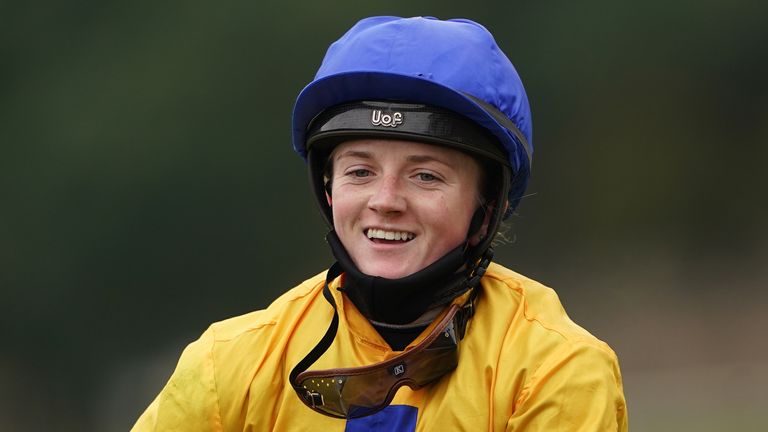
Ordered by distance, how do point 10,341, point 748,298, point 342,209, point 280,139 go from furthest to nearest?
point 748,298
point 280,139
point 10,341
point 342,209

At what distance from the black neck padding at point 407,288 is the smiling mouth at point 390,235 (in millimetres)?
81

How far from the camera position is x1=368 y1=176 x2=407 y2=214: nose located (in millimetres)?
2633

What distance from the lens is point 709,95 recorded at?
7.11 meters

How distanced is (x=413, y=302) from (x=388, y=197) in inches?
9.7

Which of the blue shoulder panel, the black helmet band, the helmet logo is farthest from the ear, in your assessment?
the blue shoulder panel

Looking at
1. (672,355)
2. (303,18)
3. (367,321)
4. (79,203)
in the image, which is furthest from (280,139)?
(367,321)

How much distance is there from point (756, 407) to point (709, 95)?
1914mm

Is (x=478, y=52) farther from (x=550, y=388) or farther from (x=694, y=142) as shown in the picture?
(x=694, y=142)

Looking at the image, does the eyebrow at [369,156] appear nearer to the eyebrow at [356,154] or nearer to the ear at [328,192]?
the eyebrow at [356,154]

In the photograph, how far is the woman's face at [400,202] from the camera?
8.72ft

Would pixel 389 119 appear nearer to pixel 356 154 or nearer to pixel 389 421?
pixel 356 154

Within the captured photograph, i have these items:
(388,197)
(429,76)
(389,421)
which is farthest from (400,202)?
(389,421)

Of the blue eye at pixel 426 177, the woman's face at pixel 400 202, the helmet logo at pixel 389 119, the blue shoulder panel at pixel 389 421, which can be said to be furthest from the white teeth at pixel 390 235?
the blue shoulder panel at pixel 389 421

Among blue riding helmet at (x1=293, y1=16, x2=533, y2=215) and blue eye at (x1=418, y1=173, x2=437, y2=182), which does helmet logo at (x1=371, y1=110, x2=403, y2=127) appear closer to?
blue riding helmet at (x1=293, y1=16, x2=533, y2=215)
